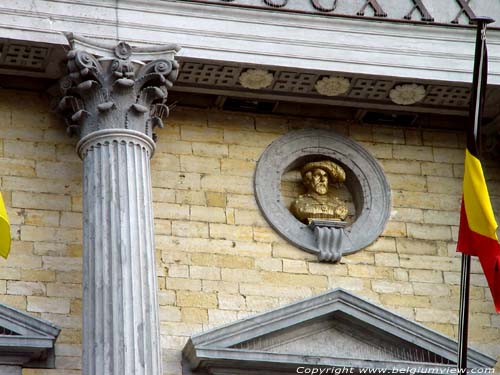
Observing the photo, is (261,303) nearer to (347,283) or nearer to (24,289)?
(347,283)

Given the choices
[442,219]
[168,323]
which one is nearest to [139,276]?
[168,323]

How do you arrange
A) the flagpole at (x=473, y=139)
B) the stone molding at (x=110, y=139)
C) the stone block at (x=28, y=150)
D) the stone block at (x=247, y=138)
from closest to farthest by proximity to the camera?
the flagpole at (x=473, y=139) → the stone molding at (x=110, y=139) → the stone block at (x=28, y=150) → the stone block at (x=247, y=138)

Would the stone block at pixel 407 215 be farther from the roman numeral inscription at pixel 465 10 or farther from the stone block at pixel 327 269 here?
the roman numeral inscription at pixel 465 10

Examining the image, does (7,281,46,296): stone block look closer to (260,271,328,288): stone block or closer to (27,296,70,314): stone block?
(27,296,70,314): stone block

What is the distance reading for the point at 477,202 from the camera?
20.0m

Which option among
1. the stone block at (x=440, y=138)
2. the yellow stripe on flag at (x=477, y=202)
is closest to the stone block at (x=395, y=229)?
the stone block at (x=440, y=138)

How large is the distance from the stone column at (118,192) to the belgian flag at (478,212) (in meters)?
3.27

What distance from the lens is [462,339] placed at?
1889 cm

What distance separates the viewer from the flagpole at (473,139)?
18891 millimetres

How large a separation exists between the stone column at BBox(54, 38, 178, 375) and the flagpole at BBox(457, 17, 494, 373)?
3.02 meters

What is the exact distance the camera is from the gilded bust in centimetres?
2172

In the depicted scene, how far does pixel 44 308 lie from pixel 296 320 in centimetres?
267

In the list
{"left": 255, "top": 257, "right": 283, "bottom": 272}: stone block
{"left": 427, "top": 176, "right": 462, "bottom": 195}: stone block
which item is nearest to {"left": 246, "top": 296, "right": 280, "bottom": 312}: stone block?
{"left": 255, "top": 257, "right": 283, "bottom": 272}: stone block

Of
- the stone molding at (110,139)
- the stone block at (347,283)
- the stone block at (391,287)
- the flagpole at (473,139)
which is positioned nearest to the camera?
the flagpole at (473,139)
